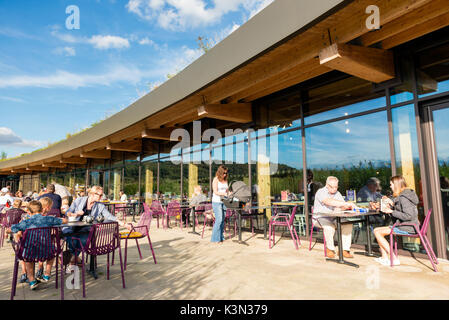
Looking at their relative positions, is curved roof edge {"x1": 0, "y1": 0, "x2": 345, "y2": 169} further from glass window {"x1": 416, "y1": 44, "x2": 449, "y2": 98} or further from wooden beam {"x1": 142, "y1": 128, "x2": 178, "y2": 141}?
glass window {"x1": 416, "y1": 44, "x2": 449, "y2": 98}

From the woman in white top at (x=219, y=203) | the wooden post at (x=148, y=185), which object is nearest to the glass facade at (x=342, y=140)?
the woman in white top at (x=219, y=203)

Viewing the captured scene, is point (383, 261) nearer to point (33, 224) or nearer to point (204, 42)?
point (33, 224)

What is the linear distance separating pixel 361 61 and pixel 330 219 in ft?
8.05

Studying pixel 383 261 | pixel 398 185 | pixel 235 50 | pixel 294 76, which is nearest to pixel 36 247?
pixel 235 50

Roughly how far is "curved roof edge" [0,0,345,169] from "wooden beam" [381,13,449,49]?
69.6 inches

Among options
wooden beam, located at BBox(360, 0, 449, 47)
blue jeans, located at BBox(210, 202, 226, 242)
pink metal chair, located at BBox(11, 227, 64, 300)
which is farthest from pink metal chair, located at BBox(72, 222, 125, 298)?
wooden beam, located at BBox(360, 0, 449, 47)

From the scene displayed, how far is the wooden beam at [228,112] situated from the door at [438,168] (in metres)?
3.92

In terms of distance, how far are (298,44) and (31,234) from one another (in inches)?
164

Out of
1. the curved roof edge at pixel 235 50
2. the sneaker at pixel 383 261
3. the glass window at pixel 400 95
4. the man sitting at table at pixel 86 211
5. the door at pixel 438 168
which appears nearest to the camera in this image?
the curved roof edge at pixel 235 50

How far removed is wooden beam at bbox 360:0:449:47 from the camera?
131 inches

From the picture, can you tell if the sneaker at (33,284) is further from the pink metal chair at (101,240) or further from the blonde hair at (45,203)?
the blonde hair at (45,203)

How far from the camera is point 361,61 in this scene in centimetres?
412

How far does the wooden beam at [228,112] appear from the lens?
662 centimetres
